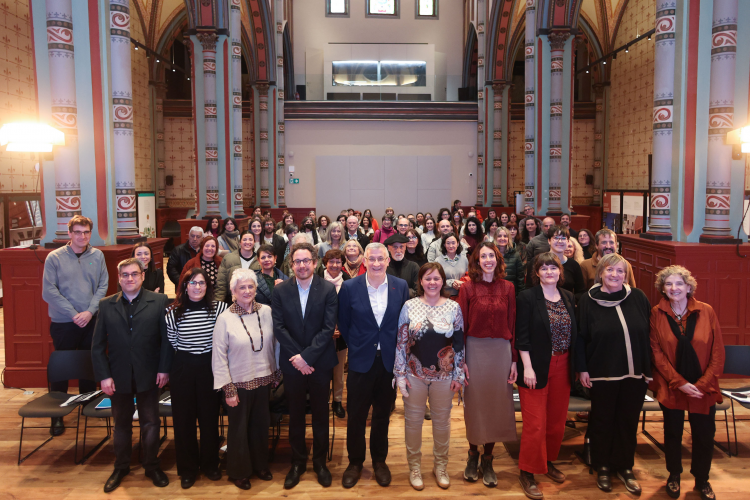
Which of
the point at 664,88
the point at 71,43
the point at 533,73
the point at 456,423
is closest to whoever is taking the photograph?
the point at 456,423

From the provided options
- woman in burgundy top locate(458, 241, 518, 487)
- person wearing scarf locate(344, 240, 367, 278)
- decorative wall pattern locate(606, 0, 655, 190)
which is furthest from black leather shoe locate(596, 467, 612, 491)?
decorative wall pattern locate(606, 0, 655, 190)

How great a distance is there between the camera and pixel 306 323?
395 centimetres

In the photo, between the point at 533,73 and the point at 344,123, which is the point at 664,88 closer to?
the point at 533,73

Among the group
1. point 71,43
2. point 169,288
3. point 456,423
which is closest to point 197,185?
point 169,288

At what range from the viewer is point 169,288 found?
1130 cm

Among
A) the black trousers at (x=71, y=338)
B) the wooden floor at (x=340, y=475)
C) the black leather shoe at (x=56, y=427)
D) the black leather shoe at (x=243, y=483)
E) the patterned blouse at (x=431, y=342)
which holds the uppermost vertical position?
the patterned blouse at (x=431, y=342)

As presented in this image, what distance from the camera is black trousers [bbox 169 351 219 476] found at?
391 centimetres

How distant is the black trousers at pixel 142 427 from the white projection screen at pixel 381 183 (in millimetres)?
14458

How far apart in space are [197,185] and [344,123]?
835 centimetres

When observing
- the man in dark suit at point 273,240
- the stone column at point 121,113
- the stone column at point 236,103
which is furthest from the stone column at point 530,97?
the stone column at point 121,113

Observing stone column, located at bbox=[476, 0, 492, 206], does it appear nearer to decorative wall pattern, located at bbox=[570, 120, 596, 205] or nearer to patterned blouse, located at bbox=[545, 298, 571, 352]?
decorative wall pattern, located at bbox=[570, 120, 596, 205]

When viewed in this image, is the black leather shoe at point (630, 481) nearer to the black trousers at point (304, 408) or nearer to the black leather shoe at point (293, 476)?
the black trousers at point (304, 408)

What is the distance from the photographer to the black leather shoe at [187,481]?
3.93 metres

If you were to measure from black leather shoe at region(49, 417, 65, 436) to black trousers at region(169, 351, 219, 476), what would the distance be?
5.22 ft
